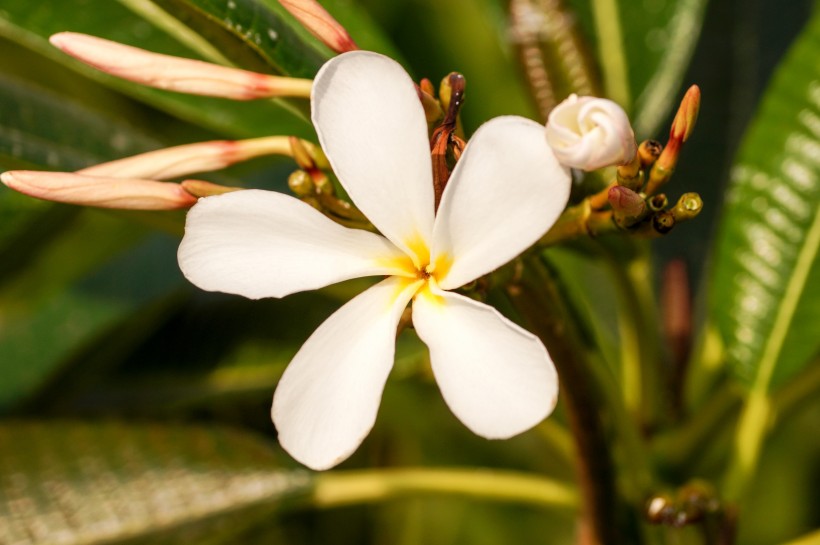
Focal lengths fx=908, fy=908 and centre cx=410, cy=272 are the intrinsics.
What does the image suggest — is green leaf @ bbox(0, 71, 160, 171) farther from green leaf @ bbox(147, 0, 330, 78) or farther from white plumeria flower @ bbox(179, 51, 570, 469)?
white plumeria flower @ bbox(179, 51, 570, 469)

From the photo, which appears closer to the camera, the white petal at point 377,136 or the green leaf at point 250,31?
the white petal at point 377,136

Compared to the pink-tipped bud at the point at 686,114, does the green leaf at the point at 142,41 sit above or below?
above

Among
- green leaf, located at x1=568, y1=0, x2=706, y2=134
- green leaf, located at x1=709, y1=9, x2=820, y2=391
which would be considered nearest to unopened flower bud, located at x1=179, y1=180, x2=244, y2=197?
green leaf, located at x1=709, y1=9, x2=820, y2=391

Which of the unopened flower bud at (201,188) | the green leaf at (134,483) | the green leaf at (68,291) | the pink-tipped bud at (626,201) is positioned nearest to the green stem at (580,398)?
the pink-tipped bud at (626,201)

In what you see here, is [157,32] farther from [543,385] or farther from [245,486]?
[543,385]

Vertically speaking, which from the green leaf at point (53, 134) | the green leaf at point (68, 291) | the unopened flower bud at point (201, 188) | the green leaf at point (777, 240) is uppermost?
the green leaf at point (53, 134)

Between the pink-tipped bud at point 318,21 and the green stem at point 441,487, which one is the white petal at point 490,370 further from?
the green stem at point 441,487

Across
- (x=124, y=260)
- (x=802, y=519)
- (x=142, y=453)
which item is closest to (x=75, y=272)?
(x=124, y=260)
